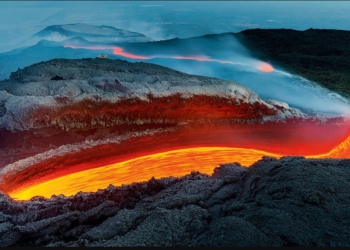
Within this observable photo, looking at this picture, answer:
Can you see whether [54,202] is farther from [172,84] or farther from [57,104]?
[172,84]

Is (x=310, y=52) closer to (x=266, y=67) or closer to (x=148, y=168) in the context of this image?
(x=266, y=67)

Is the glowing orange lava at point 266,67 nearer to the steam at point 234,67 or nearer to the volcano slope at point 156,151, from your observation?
the steam at point 234,67

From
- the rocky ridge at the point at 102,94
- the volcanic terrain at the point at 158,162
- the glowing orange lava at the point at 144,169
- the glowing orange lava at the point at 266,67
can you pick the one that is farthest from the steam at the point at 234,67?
the glowing orange lava at the point at 144,169

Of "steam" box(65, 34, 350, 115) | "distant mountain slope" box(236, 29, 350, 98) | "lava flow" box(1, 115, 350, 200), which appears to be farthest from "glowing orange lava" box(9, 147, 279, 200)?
"distant mountain slope" box(236, 29, 350, 98)

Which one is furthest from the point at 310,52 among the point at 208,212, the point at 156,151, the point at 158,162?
the point at 208,212

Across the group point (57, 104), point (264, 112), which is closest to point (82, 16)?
point (57, 104)
